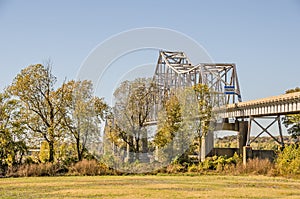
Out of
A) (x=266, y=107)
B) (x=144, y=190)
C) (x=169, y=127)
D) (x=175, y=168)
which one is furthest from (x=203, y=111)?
(x=144, y=190)

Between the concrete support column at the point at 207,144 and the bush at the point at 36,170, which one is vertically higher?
the concrete support column at the point at 207,144

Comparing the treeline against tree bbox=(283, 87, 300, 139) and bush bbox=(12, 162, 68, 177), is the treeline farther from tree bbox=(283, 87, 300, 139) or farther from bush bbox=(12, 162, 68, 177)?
tree bbox=(283, 87, 300, 139)

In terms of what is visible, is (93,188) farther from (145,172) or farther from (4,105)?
(4,105)

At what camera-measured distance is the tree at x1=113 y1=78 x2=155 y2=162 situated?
3941 cm

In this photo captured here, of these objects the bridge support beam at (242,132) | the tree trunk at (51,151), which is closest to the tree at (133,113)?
the tree trunk at (51,151)

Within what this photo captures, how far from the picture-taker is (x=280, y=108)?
43.3 meters

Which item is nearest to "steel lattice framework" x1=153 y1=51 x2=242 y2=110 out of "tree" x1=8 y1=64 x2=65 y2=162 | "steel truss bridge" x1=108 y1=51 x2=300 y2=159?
"steel truss bridge" x1=108 y1=51 x2=300 y2=159

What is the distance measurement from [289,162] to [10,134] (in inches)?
785

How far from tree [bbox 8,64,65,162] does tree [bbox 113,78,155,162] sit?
186 inches

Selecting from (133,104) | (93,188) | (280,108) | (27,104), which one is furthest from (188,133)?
(93,188)

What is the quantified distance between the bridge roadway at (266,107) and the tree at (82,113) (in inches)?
446

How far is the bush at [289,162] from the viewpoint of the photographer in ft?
108

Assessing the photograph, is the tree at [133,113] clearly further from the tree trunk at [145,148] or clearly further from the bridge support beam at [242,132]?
the bridge support beam at [242,132]

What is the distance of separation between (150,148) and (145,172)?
11.3 feet
